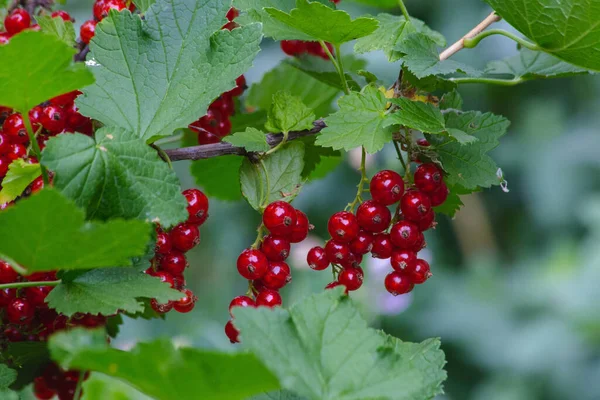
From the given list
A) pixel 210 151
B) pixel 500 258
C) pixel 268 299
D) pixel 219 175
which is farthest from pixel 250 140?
pixel 500 258

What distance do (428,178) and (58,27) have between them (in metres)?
0.37

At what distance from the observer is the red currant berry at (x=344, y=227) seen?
625 mm

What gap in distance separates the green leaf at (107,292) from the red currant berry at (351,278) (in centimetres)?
18

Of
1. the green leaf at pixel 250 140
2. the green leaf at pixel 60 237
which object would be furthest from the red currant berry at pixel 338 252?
the green leaf at pixel 60 237

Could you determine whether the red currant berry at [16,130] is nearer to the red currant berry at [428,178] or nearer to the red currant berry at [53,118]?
the red currant berry at [53,118]

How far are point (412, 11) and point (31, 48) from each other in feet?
7.81

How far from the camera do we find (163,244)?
576 mm

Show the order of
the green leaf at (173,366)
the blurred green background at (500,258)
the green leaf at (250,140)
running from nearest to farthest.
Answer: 1. the green leaf at (173,366)
2. the green leaf at (250,140)
3. the blurred green background at (500,258)

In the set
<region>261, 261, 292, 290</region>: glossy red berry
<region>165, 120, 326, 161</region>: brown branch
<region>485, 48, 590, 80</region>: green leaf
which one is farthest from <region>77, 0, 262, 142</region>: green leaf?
<region>485, 48, 590, 80</region>: green leaf

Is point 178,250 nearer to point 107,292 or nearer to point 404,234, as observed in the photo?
point 107,292

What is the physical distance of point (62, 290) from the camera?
52cm

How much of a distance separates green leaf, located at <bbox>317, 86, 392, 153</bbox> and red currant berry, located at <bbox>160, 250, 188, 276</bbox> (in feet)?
0.50

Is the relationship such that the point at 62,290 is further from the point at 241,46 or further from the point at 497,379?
the point at 497,379

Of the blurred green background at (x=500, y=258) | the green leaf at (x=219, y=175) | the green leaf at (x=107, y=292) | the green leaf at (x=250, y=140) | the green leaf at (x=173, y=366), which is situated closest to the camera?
the green leaf at (x=173, y=366)
